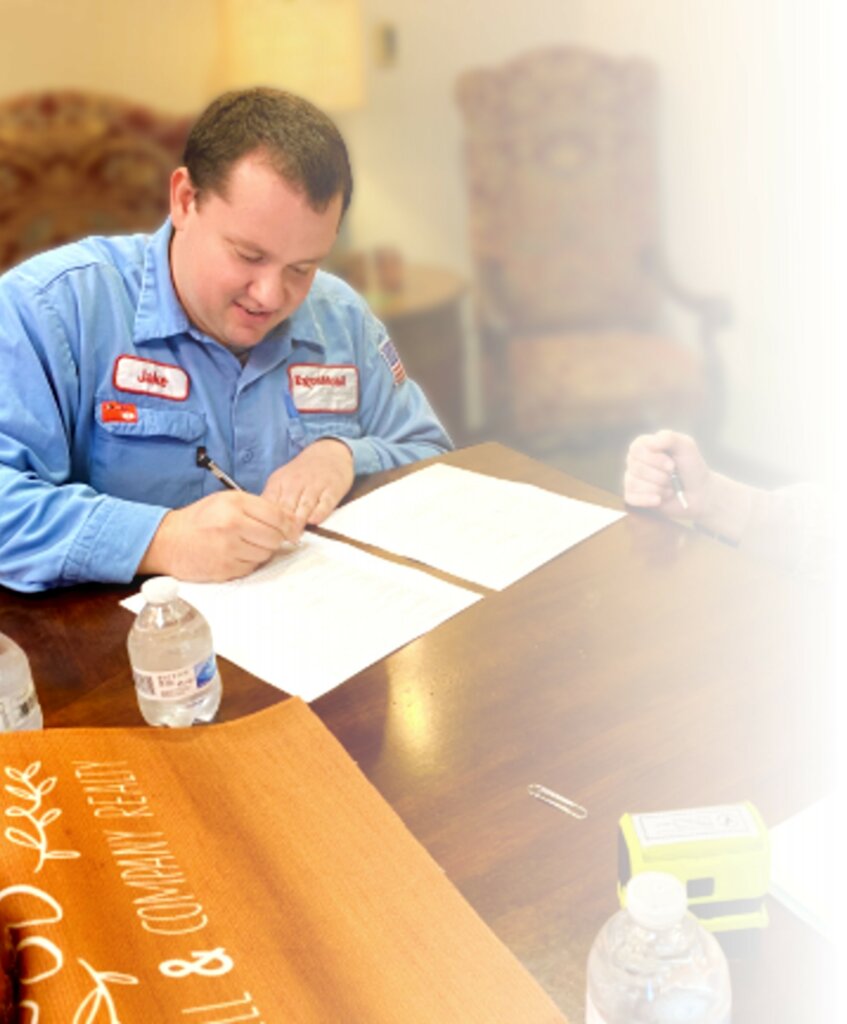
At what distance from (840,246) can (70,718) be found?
58.1 inches

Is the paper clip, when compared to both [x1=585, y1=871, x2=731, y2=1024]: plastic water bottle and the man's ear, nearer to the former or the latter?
[x1=585, y1=871, x2=731, y2=1024]: plastic water bottle

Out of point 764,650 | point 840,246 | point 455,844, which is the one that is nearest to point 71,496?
point 455,844

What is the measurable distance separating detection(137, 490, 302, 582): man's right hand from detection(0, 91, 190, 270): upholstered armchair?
67.4 inches

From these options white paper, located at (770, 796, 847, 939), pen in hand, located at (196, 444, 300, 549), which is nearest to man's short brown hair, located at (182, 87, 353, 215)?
pen in hand, located at (196, 444, 300, 549)

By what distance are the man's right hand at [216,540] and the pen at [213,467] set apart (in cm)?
17

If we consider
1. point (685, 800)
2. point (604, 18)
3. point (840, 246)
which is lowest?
point (685, 800)

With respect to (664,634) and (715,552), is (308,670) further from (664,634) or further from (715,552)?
(715,552)

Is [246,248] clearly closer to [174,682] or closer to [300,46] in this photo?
[174,682]

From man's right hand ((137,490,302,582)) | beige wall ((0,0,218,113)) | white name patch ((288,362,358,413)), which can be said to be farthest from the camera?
beige wall ((0,0,218,113))

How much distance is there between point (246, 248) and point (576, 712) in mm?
726

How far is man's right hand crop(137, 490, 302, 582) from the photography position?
1104mm

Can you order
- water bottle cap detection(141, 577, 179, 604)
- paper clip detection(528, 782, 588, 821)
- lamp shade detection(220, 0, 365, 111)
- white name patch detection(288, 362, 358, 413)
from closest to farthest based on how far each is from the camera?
paper clip detection(528, 782, 588, 821) < water bottle cap detection(141, 577, 179, 604) < white name patch detection(288, 362, 358, 413) < lamp shade detection(220, 0, 365, 111)

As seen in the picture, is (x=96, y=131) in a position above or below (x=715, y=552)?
above

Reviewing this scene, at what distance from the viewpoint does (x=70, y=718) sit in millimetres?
887
